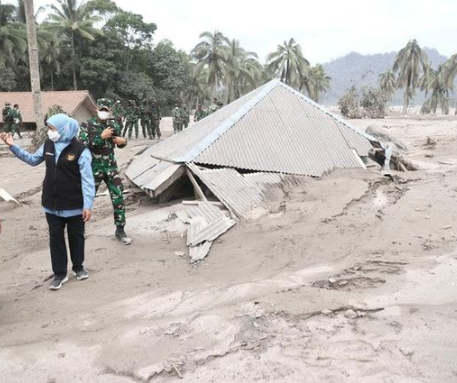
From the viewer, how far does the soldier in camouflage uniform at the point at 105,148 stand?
484cm

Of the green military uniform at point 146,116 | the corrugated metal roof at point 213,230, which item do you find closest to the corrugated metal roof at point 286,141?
the corrugated metal roof at point 213,230

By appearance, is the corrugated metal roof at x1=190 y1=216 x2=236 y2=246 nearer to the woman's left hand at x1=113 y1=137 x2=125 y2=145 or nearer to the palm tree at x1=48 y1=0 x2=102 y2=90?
the woman's left hand at x1=113 y1=137 x2=125 y2=145

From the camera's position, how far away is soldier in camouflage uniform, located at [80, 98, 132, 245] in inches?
190

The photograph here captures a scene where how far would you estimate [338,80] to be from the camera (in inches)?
7500

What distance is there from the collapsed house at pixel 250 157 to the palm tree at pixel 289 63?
101 feet

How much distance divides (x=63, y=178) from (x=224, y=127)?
3.82 meters

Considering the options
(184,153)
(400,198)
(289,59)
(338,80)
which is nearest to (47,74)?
(289,59)

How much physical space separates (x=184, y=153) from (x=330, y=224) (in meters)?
2.60

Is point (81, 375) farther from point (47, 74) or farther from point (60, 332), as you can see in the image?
point (47, 74)

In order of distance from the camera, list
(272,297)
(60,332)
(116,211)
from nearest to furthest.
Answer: (60,332) → (272,297) → (116,211)

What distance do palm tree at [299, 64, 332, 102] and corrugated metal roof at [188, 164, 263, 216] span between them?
36370 mm

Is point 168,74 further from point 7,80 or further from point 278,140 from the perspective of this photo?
point 278,140

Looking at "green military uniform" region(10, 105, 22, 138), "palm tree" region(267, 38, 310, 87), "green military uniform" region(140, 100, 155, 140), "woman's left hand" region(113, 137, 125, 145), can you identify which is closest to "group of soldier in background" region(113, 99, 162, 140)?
"green military uniform" region(140, 100, 155, 140)

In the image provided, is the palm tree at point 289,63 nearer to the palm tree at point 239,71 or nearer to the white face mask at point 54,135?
the palm tree at point 239,71
